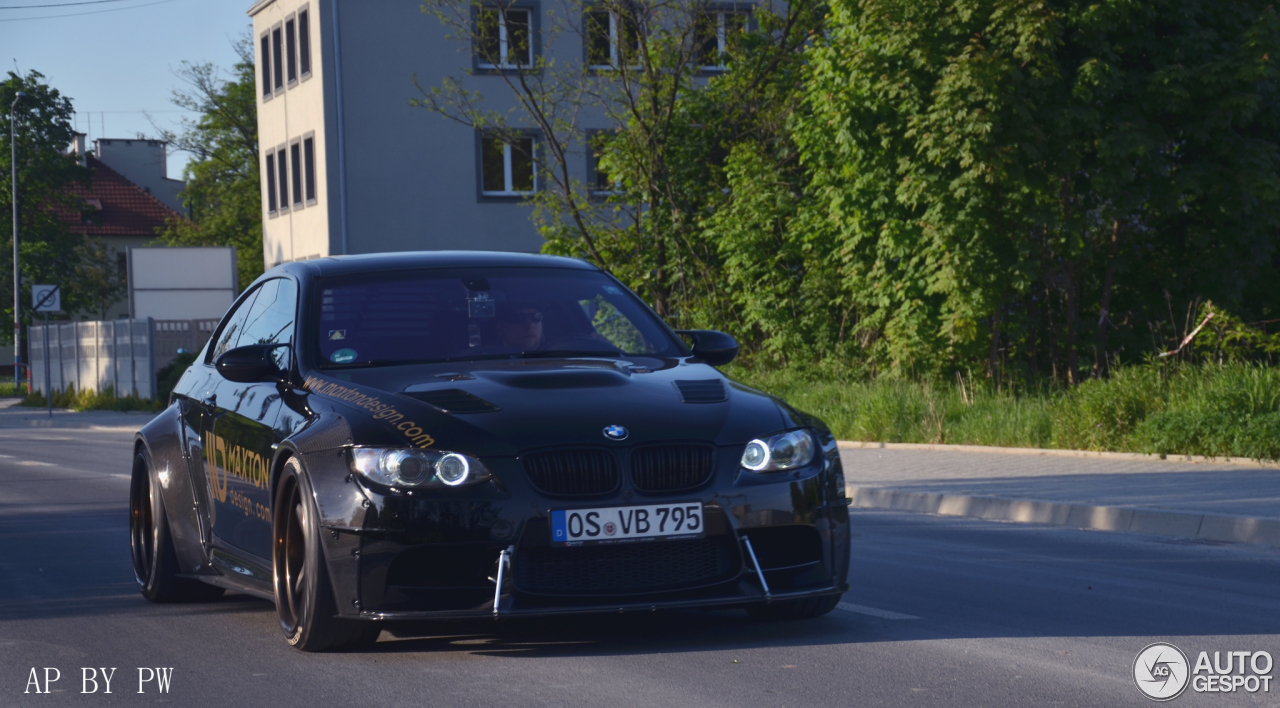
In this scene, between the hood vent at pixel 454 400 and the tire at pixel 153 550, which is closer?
the hood vent at pixel 454 400

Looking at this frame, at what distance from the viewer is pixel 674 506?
18.3ft

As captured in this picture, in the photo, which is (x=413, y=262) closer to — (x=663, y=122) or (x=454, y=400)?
(x=454, y=400)

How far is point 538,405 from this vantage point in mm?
5707

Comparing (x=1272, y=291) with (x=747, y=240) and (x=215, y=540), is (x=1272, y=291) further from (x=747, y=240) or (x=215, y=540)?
(x=215, y=540)

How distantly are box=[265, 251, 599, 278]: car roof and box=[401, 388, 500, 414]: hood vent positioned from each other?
1168 mm

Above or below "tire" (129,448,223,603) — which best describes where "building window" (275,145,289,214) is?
above

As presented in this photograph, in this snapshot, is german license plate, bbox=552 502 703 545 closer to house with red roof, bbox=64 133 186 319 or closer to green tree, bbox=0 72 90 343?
A: green tree, bbox=0 72 90 343

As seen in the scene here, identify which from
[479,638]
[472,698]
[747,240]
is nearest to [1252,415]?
[479,638]

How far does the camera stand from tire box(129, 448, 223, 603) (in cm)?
772

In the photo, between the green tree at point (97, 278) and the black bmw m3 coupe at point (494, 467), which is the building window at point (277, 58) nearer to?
the green tree at point (97, 278)

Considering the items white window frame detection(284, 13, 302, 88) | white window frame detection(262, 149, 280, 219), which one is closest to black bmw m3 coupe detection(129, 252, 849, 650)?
white window frame detection(284, 13, 302, 88)

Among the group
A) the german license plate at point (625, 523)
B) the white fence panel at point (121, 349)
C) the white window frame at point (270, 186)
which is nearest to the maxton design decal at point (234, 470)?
the german license plate at point (625, 523)

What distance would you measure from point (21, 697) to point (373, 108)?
1494 inches

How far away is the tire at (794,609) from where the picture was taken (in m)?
6.43
